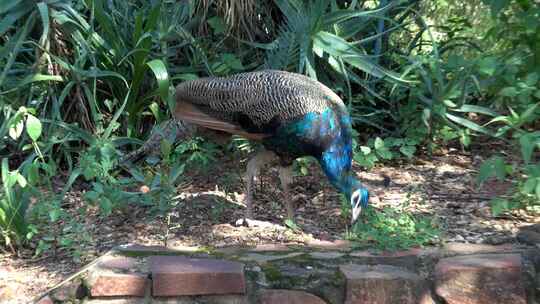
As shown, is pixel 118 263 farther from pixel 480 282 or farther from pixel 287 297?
pixel 480 282

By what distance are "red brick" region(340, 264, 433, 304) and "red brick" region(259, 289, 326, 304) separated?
15cm

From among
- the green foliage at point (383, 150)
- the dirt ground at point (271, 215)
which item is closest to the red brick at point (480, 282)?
the dirt ground at point (271, 215)

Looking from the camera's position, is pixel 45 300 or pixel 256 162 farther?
pixel 256 162

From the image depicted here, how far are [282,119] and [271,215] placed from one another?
0.63 metres

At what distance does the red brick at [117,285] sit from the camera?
2971mm

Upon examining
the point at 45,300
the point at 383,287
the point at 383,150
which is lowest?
the point at 45,300

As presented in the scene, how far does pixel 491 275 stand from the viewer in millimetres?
3074

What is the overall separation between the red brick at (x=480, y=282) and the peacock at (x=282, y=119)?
621mm

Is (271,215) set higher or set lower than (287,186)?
lower

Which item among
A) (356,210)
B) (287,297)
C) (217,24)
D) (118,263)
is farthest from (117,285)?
(217,24)

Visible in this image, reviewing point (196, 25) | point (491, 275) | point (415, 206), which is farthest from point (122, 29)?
point (491, 275)

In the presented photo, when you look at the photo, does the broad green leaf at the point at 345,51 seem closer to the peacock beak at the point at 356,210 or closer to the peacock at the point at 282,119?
the peacock at the point at 282,119

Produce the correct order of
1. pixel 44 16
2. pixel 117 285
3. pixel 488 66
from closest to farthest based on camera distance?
pixel 117 285 < pixel 488 66 < pixel 44 16

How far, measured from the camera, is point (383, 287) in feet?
9.96
